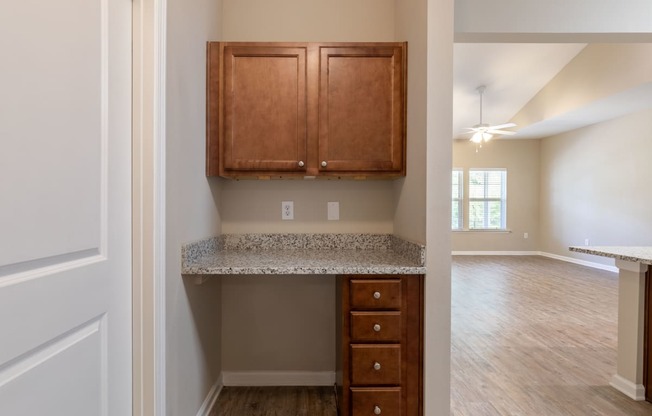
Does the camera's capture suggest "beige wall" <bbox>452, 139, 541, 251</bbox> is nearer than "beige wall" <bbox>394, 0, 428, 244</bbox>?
No

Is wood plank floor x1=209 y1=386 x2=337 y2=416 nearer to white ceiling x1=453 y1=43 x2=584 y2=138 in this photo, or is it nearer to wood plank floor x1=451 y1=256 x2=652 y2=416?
wood plank floor x1=451 y1=256 x2=652 y2=416

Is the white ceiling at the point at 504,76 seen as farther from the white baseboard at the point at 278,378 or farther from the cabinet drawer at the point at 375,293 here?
the white baseboard at the point at 278,378

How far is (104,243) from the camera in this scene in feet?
3.67

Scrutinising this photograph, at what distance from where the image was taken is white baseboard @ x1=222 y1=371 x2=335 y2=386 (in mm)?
2297

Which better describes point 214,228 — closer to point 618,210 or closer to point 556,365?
point 556,365

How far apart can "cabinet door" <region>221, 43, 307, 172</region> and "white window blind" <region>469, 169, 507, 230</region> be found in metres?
7.68

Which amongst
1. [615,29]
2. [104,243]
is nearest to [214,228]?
[104,243]

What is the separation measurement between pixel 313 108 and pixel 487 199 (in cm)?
795

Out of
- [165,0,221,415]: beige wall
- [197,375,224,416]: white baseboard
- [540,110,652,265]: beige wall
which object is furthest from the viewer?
[540,110,652,265]: beige wall

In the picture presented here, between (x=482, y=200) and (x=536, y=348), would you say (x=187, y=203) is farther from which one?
(x=482, y=200)

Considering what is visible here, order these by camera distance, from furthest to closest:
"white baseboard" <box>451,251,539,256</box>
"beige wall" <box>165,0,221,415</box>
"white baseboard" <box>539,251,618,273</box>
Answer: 1. "white baseboard" <box>451,251,539,256</box>
2. "white baseboard" <box>539,251,618,273</box>
3. "beige wall" <box>165,0,221,415</box>

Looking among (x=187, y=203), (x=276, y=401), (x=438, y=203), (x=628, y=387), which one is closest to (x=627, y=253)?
(x=628, y=387)

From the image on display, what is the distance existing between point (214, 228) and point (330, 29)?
1.50 m

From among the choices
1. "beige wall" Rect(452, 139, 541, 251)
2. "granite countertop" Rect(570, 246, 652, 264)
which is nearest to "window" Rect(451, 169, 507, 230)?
"beige wall" Rect(452, 139, 541, 251)
